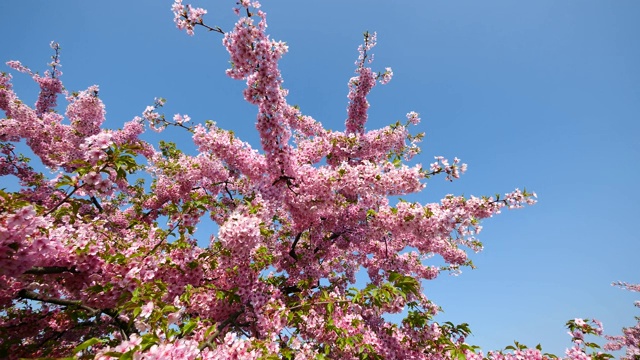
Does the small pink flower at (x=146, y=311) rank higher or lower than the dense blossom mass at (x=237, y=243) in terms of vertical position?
lower

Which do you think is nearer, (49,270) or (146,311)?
(146,311)

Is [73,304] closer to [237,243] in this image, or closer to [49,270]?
[49,270]

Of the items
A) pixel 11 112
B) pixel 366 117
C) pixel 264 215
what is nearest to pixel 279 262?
pixel 264 215

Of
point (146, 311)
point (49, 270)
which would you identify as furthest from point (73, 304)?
point (146, 311)

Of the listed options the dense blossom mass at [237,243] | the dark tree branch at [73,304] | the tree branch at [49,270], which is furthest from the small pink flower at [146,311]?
the tree branch at [49,270]

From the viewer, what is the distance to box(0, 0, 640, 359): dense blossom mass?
3.41m

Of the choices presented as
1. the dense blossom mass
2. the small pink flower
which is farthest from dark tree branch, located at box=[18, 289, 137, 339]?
the small pink flower

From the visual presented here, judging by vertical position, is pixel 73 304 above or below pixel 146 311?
above

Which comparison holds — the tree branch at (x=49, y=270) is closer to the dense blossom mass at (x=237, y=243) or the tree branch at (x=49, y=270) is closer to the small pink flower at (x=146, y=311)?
the dense blossom mass at (x=237, y=243)

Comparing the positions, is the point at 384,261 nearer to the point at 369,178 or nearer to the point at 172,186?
the point at 369,178

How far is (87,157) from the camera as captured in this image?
3.23m

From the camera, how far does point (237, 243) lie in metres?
4.93

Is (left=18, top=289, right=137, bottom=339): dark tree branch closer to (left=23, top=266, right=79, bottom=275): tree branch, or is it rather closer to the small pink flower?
(left=23, top=266, right=79, bottom=275): tree branch

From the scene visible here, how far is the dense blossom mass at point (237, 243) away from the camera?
341 cm
